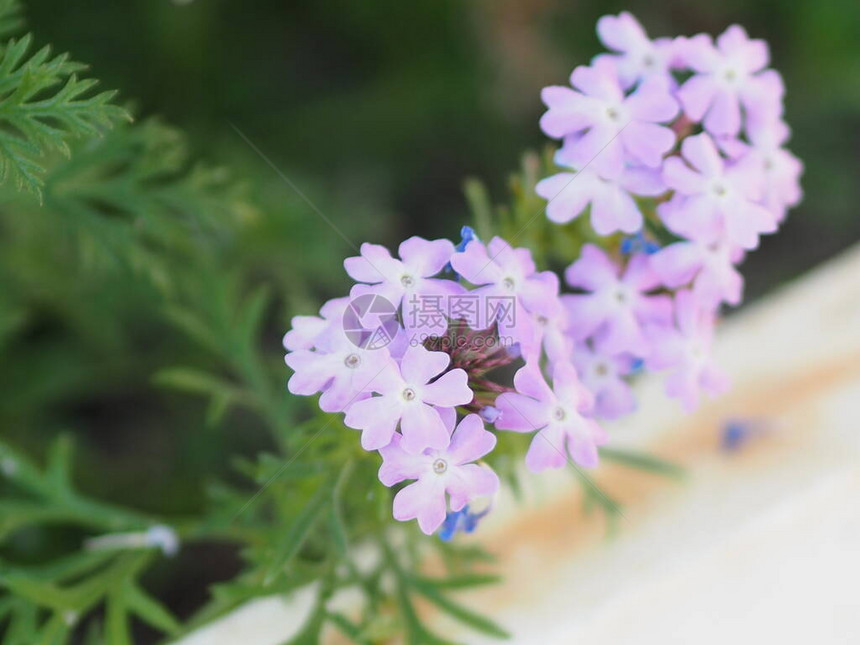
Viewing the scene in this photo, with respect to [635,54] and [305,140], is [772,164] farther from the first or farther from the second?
[305,140]

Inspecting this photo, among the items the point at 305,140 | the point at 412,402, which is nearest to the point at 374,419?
the point at 412,402

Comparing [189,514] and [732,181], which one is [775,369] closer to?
[732,181]

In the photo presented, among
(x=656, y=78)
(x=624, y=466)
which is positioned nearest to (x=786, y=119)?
(x=624, y=466)

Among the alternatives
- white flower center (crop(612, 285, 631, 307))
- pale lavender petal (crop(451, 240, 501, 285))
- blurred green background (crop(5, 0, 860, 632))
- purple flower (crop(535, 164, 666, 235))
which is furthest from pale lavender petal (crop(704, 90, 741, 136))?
blurred green background (crop(5, 0, 860, 632))

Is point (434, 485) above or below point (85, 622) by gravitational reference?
below

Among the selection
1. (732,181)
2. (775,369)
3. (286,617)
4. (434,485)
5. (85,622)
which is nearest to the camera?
(434,485)

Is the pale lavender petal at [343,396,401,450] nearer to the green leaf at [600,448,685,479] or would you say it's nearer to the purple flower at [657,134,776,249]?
the purple flower at [657,134,776,249]
